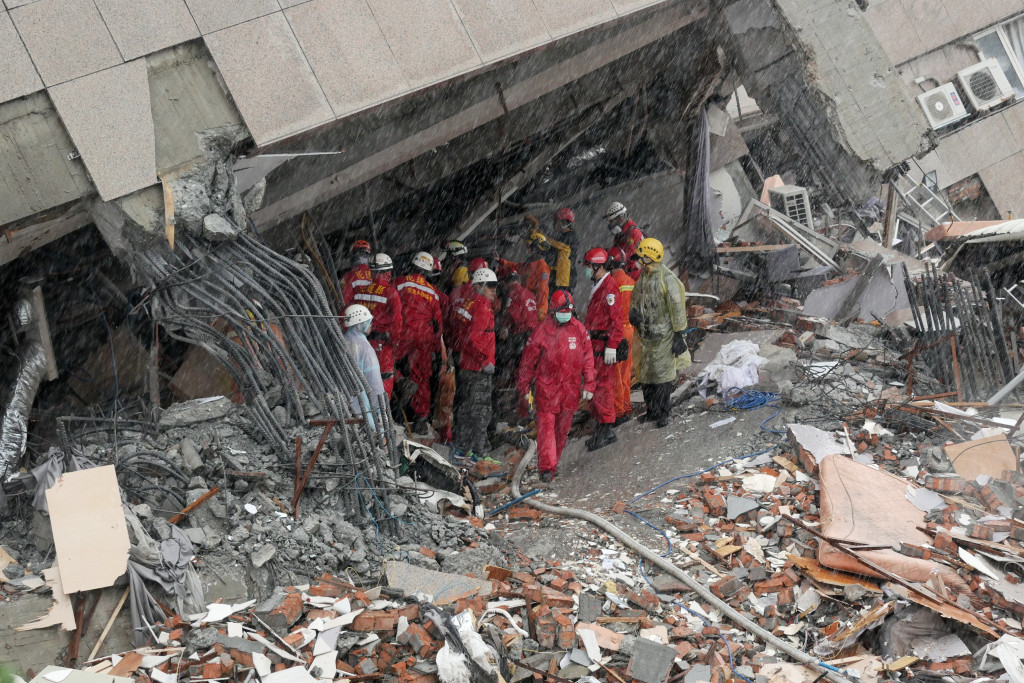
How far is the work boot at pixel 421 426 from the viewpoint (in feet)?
31.8

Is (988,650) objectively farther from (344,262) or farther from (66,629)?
(344,262)

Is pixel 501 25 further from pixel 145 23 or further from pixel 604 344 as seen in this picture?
pixel 604 344

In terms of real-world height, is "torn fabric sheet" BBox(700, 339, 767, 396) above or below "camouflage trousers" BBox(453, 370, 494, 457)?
below

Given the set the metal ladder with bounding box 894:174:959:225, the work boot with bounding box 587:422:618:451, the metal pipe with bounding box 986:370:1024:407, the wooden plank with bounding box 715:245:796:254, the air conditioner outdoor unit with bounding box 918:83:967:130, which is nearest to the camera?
the metal pipe with bounding box 986:370:1024:407

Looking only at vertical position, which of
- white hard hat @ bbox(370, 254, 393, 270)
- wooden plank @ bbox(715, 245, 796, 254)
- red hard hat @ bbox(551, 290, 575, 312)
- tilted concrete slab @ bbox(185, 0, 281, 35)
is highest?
tilted concrete slab @ bbox(185, 0, 281, 35)

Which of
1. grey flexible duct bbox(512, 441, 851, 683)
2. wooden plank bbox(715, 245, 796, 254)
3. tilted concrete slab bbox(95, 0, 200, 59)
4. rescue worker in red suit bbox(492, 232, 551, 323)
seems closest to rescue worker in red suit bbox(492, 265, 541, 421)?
rescue worker in red suit bbox(492, 232, 551, 323)

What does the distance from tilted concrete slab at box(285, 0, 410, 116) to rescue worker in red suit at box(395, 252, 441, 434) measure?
103 inches

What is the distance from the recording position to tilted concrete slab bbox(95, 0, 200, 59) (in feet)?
20.4

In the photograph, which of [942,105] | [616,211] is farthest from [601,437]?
[942,105]

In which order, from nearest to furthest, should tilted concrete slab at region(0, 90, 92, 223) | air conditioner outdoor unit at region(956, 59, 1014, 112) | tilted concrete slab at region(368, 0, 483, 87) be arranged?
tilted concrete slab at region(0, 90, 92, 223)
tilted concrete slab at region(368, 0, 483, 87)
air conditioner outdoor unit at region(956, 59, 1014, 112)

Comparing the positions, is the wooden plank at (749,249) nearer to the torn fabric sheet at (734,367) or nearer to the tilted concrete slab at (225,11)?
the torn fabric sheet at (734,367)

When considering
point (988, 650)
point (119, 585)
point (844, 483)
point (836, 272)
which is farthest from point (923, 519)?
point (836, 272)

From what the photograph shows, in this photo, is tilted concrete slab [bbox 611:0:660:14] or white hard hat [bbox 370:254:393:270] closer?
tilted concrete slab [bbox 611:0:660:14]

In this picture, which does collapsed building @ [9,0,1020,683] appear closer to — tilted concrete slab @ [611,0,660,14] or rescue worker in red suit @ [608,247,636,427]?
tilted concrete slab @ [611,0,660,14]
